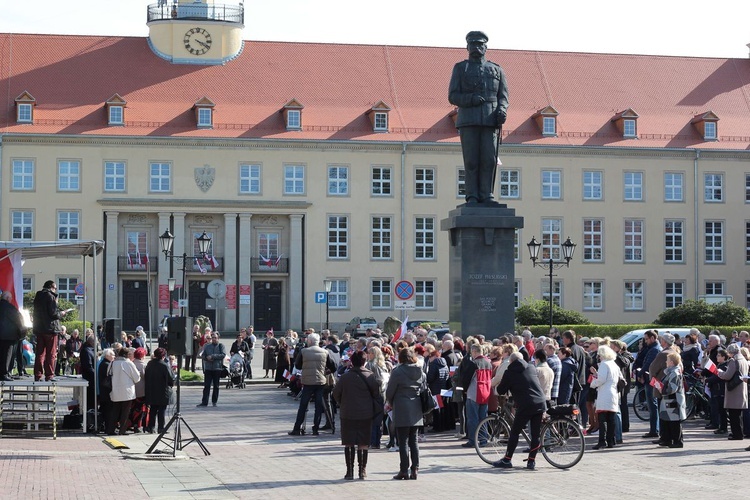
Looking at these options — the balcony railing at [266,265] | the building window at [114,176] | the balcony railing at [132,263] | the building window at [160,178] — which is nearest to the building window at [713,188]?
the balcony railing at [266,265]

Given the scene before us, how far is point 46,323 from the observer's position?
20.9 metres

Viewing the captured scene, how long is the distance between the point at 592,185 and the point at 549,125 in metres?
3.97

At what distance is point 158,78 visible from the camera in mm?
64938

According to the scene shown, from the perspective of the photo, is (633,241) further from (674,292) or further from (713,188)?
(713,188)

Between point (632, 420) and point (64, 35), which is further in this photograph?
point (64, 35)

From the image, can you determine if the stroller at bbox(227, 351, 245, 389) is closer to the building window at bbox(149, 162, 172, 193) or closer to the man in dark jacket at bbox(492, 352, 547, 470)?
the man in dark jacket at bbox(492, 352, 547, 470)

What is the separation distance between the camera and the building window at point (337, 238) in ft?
213

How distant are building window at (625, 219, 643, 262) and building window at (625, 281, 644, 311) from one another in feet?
4.20

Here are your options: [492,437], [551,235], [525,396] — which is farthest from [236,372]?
[551,235]

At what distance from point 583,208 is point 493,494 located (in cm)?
5351

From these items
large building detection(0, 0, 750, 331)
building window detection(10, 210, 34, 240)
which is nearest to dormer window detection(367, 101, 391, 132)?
large building detection(0, 0, 750, 331)

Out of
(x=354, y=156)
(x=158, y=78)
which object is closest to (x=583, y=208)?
(x=354, y=156)

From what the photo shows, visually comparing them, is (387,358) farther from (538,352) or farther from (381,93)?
(381,93)

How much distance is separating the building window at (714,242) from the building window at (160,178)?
93.5 feet
